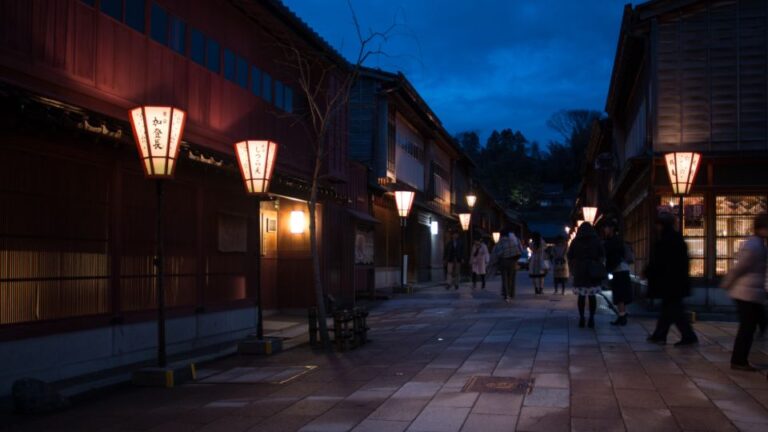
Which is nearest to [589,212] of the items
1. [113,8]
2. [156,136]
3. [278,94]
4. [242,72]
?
[278,94]

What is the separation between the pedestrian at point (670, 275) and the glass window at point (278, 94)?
9.13 meters

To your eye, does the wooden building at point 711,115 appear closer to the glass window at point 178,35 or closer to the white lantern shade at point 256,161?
→ the white lantern shade at point 256,161

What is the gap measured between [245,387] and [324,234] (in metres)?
9.50

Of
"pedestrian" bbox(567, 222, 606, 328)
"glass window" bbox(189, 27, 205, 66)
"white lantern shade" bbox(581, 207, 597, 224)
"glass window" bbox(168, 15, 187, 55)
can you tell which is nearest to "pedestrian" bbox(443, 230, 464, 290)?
"white lantern shade" bbox(581, 207, 597, 224)

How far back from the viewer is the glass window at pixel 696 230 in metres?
17.6

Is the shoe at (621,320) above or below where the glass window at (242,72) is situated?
below

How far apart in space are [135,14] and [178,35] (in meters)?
1.37

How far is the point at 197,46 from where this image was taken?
43.4ft

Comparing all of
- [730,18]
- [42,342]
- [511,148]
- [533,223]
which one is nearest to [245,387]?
[42,342]

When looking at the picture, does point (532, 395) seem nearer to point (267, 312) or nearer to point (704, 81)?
point (267, 312)

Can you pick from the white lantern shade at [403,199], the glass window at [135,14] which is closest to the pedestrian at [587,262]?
the glass window at [135,14]

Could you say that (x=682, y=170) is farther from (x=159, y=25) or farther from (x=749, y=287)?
(x=159, y=25)

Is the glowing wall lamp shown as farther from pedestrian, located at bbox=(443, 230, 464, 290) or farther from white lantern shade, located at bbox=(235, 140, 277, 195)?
→ pedestrian, located at bbox=(443, 230, 464, 290)

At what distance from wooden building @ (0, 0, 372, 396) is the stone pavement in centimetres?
133
